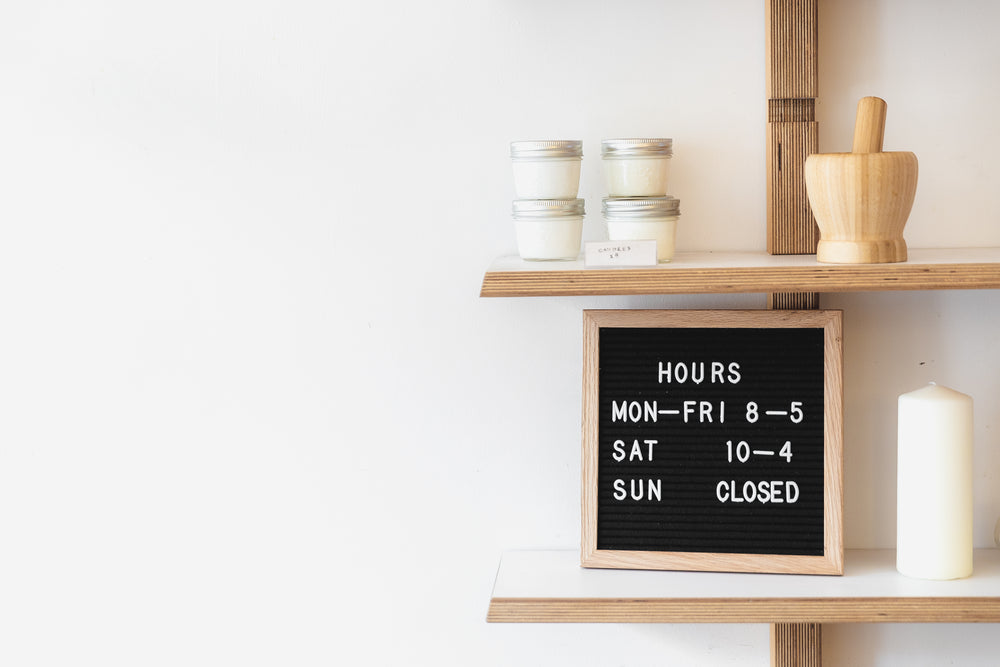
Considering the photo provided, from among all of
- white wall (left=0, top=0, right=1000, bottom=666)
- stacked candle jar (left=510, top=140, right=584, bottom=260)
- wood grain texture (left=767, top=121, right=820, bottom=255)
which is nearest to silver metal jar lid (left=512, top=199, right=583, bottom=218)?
stacked candle jar (left=510, top=140, right=584, bottom=260)

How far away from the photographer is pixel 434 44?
3.99ft

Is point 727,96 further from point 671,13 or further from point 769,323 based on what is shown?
point 769,323

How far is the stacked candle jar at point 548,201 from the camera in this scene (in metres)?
1.10

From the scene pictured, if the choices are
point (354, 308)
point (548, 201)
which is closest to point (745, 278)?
point (548, 201)

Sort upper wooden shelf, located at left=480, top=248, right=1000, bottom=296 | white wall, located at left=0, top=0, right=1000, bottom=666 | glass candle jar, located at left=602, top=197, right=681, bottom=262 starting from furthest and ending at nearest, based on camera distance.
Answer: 1. white wall, located at left=0, top=0, right=1000, bottom=666
2. glass candle jar, located at left=602, top=197, right=681, bottom=262
3. upper wooden shelf, located at left=480, top=248, right=1000, bottom=296

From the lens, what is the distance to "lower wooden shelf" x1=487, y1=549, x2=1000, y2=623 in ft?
3.47

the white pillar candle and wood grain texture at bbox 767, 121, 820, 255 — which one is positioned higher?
wood grain texture at bbox 767, 121, 820, 255

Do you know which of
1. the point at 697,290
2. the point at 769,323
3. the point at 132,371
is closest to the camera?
the point at 697,290

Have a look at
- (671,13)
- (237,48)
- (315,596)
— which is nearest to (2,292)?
(237,48)

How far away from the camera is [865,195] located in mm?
1014

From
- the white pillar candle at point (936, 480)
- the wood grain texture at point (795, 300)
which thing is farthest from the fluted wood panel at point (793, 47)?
the white pillar candle at point (936, 480)

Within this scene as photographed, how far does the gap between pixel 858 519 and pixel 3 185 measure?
1.16 metres

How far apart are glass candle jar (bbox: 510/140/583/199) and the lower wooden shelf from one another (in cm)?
45

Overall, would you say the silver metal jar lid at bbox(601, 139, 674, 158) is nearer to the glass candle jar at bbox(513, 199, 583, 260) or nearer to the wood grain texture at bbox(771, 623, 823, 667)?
the glass candle jar at bbox(513, 199, 583, 260)
